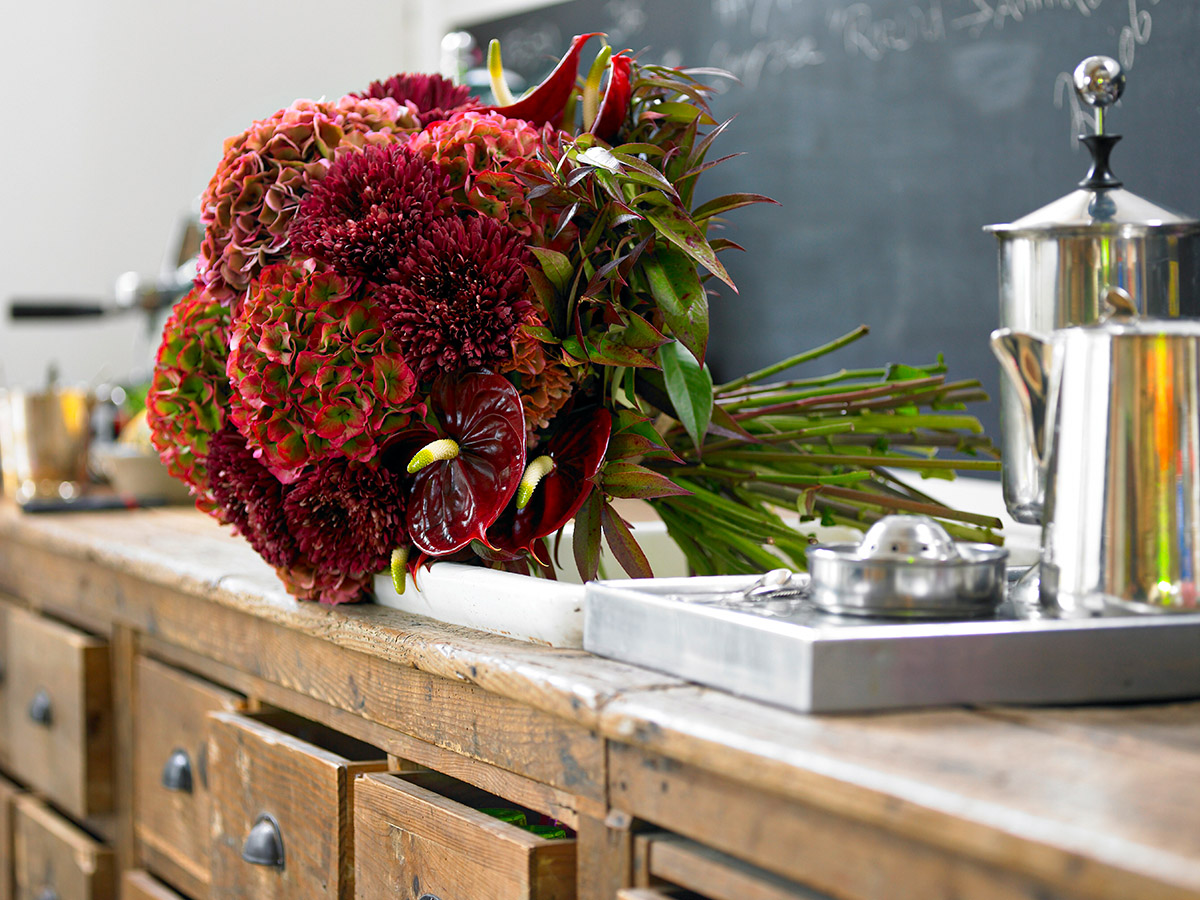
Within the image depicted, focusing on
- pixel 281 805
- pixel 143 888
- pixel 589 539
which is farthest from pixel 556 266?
pixel 143 888

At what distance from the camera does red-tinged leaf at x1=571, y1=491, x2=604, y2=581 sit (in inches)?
30.1

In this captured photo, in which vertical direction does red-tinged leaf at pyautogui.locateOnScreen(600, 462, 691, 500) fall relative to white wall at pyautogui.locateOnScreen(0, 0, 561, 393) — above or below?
below

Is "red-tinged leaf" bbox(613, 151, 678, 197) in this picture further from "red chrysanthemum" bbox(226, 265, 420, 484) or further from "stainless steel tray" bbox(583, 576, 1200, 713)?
"stainless steel tray" bbox(583, 576, 1200, 713)

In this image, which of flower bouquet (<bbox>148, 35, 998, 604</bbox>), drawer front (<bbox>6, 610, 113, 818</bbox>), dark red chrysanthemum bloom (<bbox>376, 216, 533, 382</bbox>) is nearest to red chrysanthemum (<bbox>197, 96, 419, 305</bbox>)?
flower bouquet (<bbox>148, 35, 998, 604</bbox>)

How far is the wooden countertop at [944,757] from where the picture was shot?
354mm

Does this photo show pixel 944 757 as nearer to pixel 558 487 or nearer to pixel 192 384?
pixel 558 487

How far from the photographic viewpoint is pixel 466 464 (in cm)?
75

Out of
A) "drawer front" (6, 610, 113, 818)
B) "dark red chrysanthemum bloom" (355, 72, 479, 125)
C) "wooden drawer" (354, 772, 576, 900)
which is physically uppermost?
"dark red chrysanthemum bloom" (355, 72, 479, 125)

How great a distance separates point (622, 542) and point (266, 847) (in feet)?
1.03

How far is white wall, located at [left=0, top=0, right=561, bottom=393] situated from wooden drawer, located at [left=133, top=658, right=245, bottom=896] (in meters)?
1.33

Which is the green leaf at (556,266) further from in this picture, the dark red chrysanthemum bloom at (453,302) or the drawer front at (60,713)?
the drawer front at (60,713)

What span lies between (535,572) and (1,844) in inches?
40.0

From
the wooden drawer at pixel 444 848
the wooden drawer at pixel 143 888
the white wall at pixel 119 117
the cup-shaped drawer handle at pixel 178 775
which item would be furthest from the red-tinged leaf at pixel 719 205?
the white wall at pixel 119 117

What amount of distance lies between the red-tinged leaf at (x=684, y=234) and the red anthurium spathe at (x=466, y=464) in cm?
13
